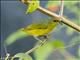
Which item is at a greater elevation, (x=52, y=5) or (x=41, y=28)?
(x=41, y=28)

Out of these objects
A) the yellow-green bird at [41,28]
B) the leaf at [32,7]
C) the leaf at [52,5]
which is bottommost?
the leaf at [52,5]

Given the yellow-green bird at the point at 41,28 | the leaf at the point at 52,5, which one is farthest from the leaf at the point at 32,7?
the leaf at the point at 52,5

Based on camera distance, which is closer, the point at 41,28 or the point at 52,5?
the point at 41,28

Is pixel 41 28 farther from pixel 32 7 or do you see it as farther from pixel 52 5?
pixel 52 5

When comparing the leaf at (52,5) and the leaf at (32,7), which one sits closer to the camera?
the leaf at (32,7)

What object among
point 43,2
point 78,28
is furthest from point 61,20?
point 43,2

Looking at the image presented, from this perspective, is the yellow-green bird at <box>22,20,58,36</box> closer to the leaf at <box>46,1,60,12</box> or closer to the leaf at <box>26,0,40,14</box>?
the leaf at <box>26,0,40,14</box>

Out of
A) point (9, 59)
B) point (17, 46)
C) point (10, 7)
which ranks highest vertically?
point (9, 59)

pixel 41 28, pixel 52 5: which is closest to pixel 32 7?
pixel 41 28

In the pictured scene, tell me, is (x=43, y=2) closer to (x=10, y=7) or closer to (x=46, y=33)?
(x=10, y=7)

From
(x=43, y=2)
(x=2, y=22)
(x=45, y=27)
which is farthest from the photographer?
(x=2, y=22)

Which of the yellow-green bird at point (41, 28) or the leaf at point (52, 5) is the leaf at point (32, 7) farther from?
the leaf at point (52, 5)
